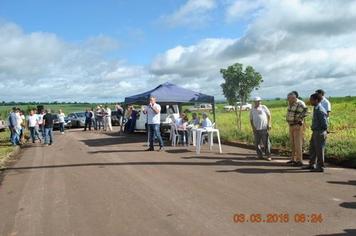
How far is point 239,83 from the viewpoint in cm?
2291

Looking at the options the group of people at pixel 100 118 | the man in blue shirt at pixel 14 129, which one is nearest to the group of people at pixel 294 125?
the man in blue shirt at pixel 14 129

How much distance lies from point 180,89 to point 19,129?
7344mm

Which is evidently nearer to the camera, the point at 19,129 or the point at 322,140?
the point at 322,140

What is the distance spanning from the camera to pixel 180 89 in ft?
70.0

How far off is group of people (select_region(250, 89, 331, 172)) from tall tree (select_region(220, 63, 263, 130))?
922 centimetres

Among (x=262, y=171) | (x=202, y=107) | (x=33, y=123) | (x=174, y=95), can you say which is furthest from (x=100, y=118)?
(x=262, y=171)

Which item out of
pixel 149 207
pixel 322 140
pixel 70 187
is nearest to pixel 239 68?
pixel 322 140

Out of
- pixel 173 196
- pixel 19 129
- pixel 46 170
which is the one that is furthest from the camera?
pixel 19 129

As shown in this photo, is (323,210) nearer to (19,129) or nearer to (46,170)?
(46,170)

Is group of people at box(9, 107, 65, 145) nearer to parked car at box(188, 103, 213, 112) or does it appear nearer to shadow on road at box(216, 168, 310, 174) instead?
parked car at box(188, 103, 213, 112)

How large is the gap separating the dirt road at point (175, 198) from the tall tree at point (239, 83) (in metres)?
10.1

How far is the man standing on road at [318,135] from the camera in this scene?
Answer: 10367 mm

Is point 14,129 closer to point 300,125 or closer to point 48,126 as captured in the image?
point 48,126

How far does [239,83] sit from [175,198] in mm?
15503
